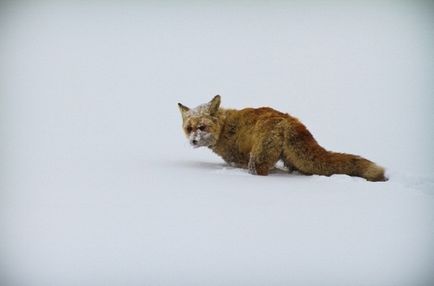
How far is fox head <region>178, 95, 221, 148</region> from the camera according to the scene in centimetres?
665

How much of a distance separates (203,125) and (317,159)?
161 cm

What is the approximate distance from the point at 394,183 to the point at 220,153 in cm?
238

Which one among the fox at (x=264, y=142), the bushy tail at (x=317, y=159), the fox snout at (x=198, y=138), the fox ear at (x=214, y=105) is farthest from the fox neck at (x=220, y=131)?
the bushy tail at (x=317, y=159)

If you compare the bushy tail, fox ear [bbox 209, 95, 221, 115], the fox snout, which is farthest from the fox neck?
the bushy tail

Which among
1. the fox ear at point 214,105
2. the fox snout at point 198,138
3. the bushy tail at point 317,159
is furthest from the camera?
the fox ear at point 214,105

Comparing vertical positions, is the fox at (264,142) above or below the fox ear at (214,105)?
below

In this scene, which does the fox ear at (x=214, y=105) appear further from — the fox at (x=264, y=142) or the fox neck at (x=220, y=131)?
the fox neck at (x=220, y=131)

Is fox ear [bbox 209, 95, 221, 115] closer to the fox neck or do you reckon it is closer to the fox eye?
the fox neck

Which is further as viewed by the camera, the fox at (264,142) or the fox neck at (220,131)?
the fox neck at (220,131)

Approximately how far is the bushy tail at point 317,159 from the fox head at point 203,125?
3.42 feet

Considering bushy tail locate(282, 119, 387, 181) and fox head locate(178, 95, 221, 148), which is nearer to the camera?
bushy tail locate(282, 119, 387, 181)

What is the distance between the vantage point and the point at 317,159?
6.22 meters

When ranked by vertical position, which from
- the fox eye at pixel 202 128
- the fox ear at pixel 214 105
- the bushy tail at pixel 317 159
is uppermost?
the fox ear at pixel 214 105

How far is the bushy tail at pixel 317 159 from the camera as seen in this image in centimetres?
607
